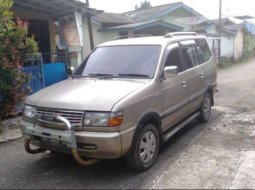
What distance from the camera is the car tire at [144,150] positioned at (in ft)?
14.5

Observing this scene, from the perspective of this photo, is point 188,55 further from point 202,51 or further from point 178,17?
point 178,17

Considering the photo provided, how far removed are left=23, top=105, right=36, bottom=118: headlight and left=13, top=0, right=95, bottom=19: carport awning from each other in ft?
20.1

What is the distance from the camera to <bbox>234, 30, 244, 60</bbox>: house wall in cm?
2814

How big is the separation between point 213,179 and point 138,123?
1.24 m

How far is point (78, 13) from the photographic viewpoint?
10.8 meters

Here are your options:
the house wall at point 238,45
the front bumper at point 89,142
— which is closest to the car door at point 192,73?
the front bumper at point 89,142

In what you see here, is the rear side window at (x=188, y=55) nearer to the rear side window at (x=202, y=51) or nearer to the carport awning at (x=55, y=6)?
the rear side window at (x=202, y=51)

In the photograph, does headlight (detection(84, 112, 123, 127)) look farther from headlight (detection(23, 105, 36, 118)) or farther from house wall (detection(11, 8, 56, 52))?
house wall (detection(11, 8, 56, 52))

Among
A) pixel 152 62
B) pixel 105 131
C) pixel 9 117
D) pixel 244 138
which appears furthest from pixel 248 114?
pixel 9 117

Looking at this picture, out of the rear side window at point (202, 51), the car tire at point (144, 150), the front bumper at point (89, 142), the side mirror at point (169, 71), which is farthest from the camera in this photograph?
the rear side window at point (202, 51)

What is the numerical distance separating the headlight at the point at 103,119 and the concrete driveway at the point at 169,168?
85 centimetres

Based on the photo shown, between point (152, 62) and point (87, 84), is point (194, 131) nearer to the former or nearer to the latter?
point (152, 62)

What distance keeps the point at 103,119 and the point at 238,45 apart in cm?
2763

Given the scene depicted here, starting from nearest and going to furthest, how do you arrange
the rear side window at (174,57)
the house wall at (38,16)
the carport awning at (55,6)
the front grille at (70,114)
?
the front grille at (70,114) → the rear side window at (174,57) → the carport awning at (55,6) → the house wall at (38,16)
